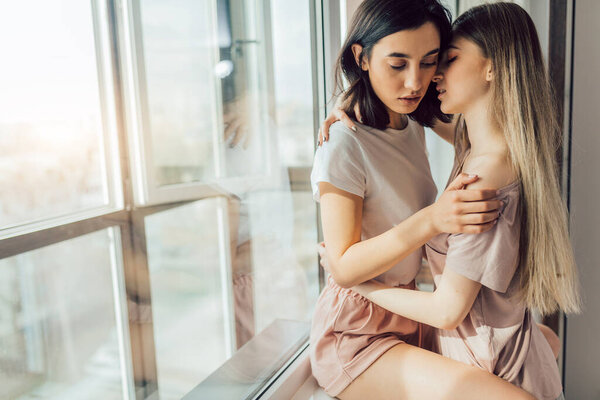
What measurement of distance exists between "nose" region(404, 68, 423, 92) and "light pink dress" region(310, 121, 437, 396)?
0.13 meters

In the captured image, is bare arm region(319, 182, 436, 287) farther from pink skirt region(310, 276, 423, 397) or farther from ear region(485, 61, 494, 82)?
ear region(485, 61, 494, 82)

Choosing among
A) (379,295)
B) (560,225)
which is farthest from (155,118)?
(560,225)

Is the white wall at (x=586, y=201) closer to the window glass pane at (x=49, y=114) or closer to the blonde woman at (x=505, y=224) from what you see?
the blonde woman at (x=505, y=224)

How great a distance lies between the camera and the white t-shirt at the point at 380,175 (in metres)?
0.91

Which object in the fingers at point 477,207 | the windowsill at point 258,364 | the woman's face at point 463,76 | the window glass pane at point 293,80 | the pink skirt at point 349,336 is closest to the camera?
the fingers at point 477,207

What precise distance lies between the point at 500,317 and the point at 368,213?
0.33m

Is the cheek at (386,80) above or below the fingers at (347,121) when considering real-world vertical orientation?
above

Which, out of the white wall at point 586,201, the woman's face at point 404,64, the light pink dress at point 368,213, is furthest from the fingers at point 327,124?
the white wall at point 586,201

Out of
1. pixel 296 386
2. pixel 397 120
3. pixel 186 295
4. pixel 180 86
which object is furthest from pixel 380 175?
pixel 186 295

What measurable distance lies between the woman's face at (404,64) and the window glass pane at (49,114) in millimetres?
669

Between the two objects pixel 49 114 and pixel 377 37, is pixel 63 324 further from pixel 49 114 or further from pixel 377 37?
pixel 377 37

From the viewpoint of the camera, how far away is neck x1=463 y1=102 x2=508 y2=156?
84 centimetres

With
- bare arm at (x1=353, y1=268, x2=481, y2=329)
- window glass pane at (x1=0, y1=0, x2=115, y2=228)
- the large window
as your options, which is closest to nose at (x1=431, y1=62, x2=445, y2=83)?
bare arm at (x1=353, y1=268, x2=481, y2=329)

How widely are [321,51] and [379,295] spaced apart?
939 millimetres
